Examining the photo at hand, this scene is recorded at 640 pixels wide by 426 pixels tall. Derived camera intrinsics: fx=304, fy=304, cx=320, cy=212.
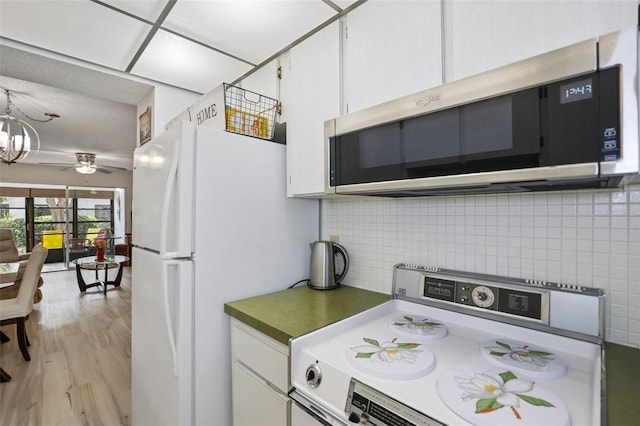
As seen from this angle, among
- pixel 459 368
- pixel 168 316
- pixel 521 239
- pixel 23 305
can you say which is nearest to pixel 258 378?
pixel 168 316

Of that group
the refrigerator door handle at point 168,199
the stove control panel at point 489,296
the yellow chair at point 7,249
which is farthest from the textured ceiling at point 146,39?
the yellow chair at point 7,249

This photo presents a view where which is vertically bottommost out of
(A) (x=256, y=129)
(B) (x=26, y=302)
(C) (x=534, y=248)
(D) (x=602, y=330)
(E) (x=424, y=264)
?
(B) (x=26, y=302)

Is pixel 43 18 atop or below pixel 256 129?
atop

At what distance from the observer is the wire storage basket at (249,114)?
161 cm

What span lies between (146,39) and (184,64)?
287 mm

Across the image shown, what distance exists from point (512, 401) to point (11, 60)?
293cm

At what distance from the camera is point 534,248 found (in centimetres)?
112

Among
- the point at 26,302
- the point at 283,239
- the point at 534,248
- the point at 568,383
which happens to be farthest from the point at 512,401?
the point at 26,302

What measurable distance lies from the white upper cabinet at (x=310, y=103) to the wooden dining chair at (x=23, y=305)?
2903 mm

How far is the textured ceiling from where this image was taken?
4.62ft

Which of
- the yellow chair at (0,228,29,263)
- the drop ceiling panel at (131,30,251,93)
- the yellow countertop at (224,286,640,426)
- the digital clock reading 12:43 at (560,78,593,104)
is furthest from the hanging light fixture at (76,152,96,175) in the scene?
the digital clock reading 12:43 at (560,78,593,104)

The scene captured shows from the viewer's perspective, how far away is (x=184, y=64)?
1.94 meters

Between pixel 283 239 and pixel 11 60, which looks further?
pixel 11 60

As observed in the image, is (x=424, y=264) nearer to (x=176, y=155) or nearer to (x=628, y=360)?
(x=628, y=360)
